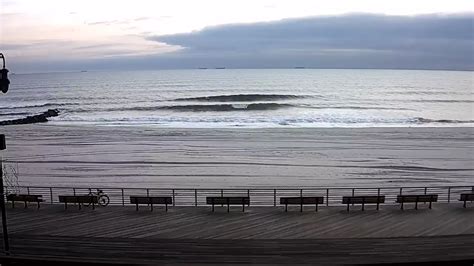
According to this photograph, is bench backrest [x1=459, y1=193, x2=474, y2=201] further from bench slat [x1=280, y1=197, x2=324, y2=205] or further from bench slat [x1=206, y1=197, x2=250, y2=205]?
bench slat [x1=206, y1=197, x2=250, y2=205]

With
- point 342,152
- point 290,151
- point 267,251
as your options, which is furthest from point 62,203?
point 342,152

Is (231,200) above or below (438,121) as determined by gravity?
above

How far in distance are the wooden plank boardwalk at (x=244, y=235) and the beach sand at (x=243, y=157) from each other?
7.55 metres

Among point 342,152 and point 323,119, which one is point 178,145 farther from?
point 323,119

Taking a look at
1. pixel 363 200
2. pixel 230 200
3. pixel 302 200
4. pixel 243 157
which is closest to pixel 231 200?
pixel 230 200

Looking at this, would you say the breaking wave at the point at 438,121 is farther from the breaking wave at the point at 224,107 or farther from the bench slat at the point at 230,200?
the bench slat at the point at 230,200

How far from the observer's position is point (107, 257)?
30.7ft

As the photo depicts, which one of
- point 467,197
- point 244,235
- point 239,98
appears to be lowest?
point 244,235

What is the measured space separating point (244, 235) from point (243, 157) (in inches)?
625

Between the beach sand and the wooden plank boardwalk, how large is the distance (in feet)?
24.8

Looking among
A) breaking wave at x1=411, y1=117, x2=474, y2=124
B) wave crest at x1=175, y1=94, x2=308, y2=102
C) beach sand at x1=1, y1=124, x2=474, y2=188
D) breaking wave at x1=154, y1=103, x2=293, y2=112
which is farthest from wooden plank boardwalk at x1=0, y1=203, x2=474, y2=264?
wave crest at x1=175, y1=94, x2=308, y2=102

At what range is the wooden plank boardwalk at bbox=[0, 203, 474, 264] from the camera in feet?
30.9

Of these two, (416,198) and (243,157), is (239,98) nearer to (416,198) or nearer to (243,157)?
(243,157)

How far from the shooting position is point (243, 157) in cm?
2658
